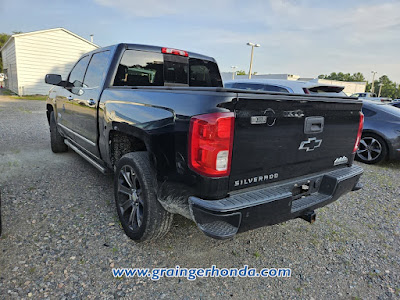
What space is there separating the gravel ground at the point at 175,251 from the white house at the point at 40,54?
19.2m

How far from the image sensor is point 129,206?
9.37ft

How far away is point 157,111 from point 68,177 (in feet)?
9.02

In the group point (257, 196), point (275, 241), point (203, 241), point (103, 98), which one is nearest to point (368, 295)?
point (275, 241)

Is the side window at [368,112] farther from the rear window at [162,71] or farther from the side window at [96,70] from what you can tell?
the side window at [96,70]

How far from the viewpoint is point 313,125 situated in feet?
7.95

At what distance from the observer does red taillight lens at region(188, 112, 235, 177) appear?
189 centimetres

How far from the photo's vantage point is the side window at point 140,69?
135 inches

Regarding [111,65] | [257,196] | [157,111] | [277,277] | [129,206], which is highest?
[111,65]

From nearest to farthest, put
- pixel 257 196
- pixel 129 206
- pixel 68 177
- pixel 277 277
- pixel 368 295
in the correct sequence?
pixel 257 196, pixel 368 295, pixel 277 277, pixel 129 206, pixel 68 177

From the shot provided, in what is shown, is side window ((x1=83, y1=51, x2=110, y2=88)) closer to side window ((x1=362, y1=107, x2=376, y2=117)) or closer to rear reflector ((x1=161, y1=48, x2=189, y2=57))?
rear reflector ((x1=161, y1=48, x2=189, y2=57))

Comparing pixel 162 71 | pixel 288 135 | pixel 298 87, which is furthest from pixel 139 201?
pixel 298 87

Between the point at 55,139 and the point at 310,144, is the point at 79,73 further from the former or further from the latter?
the point at 310,144

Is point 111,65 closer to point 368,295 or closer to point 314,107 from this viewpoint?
point 314,107
